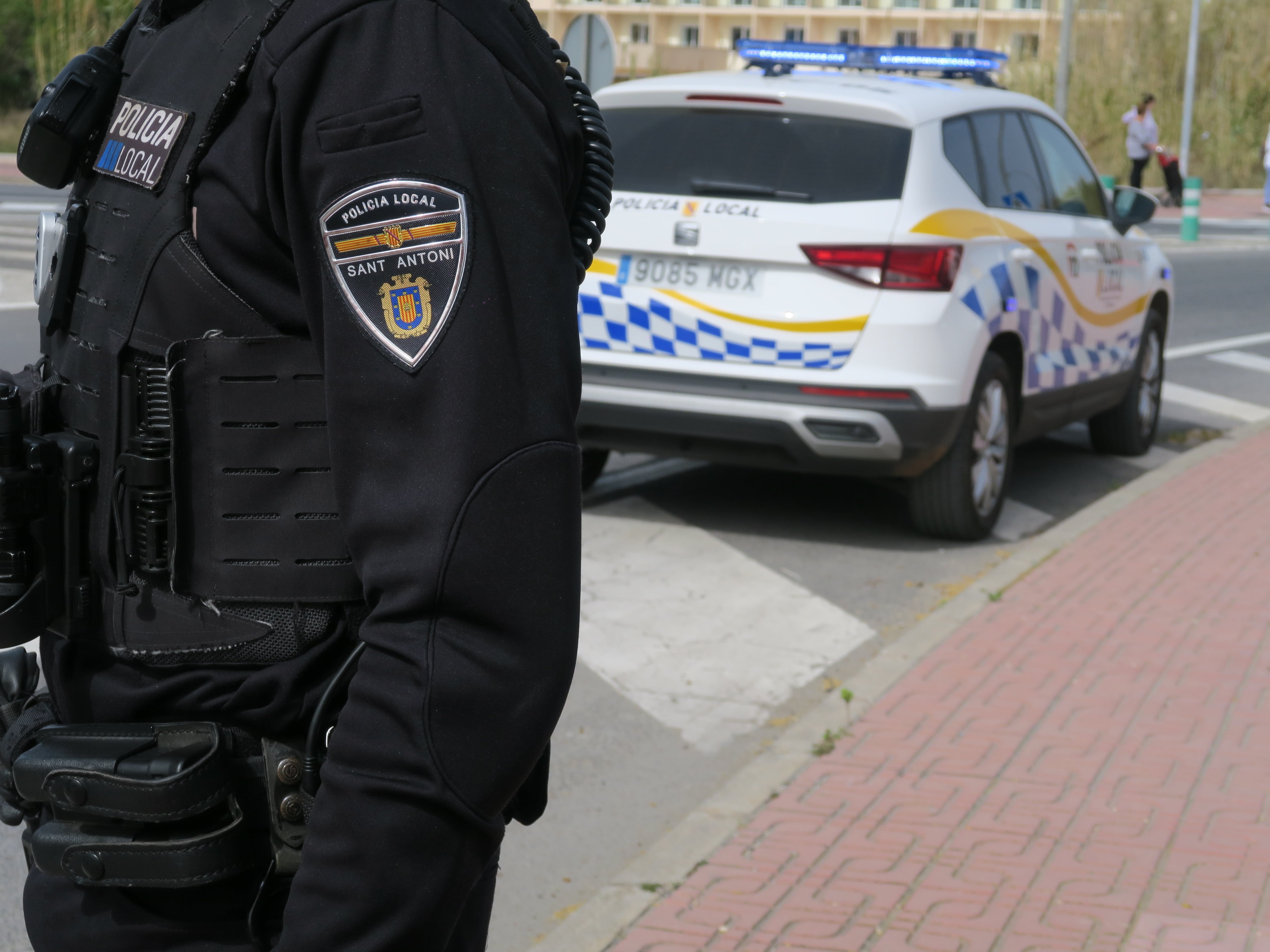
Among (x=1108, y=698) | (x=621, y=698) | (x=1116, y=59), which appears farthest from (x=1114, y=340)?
(x=1116, y=59)

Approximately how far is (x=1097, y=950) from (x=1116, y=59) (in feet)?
126

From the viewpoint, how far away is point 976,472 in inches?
253

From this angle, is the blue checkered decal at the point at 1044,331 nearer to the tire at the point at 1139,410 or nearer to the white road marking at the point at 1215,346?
the tire at the point at 1139,410

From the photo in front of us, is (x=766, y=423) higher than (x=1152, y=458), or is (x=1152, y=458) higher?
(x=766, y=423)

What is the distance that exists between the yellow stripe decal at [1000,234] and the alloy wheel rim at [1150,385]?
715mm

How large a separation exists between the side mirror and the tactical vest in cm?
684

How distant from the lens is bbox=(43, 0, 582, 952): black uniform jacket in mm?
1212

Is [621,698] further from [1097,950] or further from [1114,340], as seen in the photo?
[1114,340]

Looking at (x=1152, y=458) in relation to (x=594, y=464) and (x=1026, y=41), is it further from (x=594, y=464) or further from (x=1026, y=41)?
(x=1026, y=41)

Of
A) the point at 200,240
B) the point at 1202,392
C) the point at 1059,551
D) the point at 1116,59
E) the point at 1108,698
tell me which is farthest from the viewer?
the point at 1116,59

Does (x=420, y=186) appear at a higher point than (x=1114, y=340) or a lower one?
higher

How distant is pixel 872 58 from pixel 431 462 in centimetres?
711

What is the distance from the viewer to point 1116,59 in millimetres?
38125

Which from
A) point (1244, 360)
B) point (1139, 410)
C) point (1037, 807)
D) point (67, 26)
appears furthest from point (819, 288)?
point (67, 26)
